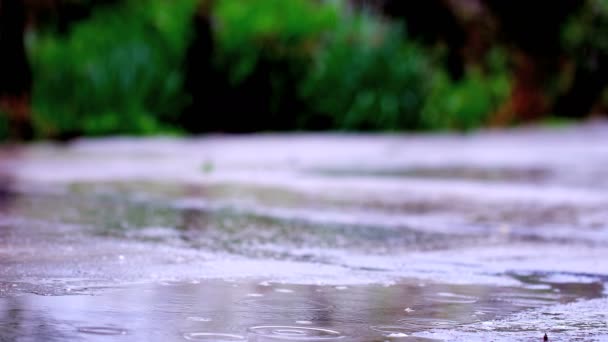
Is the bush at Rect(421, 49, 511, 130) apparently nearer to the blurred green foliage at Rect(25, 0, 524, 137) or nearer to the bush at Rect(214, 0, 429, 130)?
the blurred green foliage at Rect(25, 0, 524, 137)

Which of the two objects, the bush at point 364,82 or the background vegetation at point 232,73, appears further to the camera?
the bush at point 364,82

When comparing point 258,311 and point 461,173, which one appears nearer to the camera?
point 258,311

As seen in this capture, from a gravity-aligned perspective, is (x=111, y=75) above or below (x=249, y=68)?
below

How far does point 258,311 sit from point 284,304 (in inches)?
7.6

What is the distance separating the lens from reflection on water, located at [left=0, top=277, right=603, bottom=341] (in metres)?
4.11

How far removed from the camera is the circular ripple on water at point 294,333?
4.12 m

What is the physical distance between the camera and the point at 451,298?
5.08 m

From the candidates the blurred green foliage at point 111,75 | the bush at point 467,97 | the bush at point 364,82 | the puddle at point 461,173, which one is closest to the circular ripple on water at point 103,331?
the puddle at point 461,173

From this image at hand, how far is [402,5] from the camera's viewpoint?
2462cm

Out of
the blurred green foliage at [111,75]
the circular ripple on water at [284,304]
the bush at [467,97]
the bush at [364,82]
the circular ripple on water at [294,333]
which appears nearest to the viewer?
the circular ripple on water at [294,333]

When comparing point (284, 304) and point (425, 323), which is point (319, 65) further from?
point (425, 323)

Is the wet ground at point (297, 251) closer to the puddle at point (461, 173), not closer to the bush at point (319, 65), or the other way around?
the puddle at point (461, 173)

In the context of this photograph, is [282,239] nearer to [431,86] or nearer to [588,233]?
[588,233]

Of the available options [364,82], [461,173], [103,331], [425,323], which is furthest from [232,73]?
[103,331]
